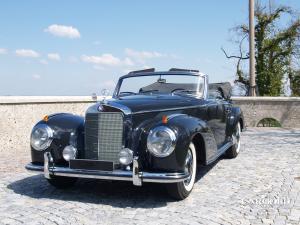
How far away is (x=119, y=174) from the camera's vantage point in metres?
4.43

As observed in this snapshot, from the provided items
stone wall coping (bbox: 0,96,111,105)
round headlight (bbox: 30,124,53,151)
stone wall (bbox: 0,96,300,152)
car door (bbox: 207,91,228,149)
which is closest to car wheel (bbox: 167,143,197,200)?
car door (bbox: 207,91,228,149)

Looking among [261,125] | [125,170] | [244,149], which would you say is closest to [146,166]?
[125,170]

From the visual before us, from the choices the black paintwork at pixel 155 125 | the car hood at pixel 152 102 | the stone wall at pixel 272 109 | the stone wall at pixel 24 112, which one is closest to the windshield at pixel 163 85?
the black paintwork at pixel 155 125

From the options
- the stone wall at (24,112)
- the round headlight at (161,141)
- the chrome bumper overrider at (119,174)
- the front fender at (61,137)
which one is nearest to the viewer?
the chrome bumper overrider at (119,174)

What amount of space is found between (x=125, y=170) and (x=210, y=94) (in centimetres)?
269

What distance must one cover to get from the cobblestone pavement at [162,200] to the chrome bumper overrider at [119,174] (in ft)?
1.16

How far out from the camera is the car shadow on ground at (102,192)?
4.75 meters

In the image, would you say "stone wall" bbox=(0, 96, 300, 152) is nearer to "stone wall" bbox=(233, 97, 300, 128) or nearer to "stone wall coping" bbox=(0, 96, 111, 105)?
"stone wall coping" bbox=(0, 96, 111, 105)

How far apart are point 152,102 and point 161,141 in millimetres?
907

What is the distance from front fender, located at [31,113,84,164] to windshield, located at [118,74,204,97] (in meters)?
1.29

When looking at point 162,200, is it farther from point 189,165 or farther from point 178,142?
point 178,142

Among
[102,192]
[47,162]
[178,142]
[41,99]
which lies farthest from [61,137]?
[41,99]

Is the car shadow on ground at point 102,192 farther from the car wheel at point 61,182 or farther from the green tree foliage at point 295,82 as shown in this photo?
the green tree foliage at point 295,82

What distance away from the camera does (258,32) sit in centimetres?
2314
